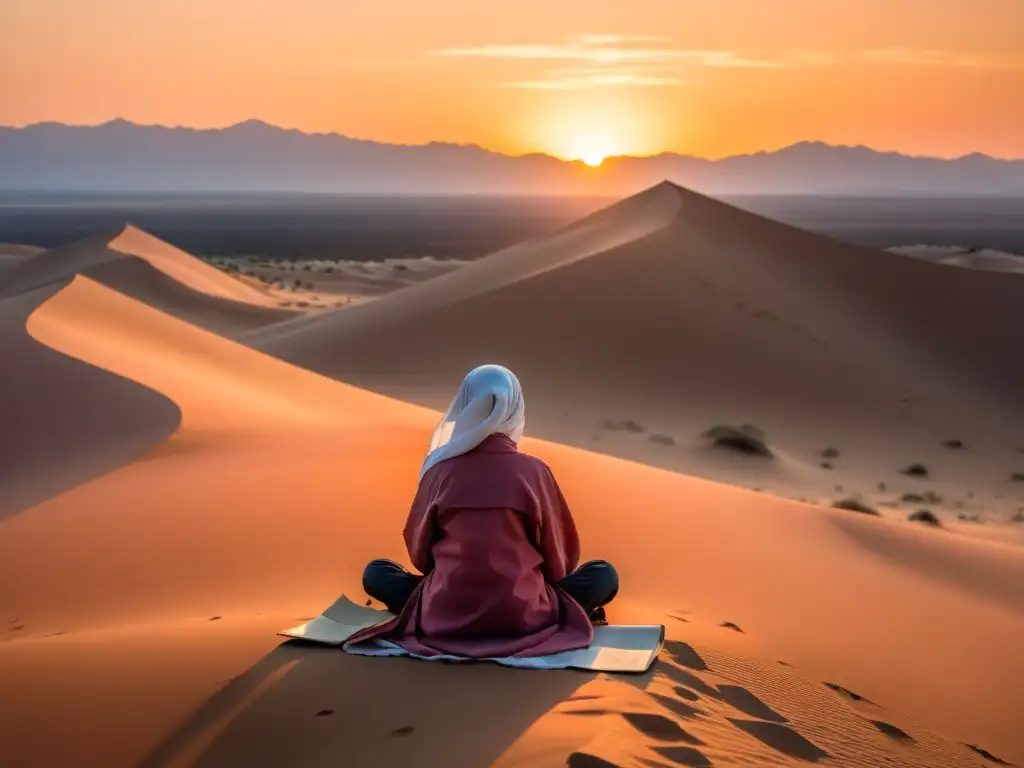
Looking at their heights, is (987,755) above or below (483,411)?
below

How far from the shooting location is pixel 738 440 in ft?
Answer: 52.9

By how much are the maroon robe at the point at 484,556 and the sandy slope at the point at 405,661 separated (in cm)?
19

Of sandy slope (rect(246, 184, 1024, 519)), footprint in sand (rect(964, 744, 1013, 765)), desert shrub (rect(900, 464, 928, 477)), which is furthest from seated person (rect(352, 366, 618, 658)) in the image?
desert shrub (rect(900, 464, 928, 477))

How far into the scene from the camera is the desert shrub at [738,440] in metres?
15.9

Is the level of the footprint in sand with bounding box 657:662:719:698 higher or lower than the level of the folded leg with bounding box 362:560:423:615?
lower

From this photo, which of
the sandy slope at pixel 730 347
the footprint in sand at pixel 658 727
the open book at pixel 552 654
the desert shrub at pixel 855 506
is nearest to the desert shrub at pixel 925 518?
the desert shrub at pixel 855 506

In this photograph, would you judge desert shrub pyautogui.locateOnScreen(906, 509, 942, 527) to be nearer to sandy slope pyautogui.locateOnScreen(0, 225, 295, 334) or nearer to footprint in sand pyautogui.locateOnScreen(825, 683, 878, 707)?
footprint in sand pyautogui.locateOnScreen(825, 683, 878, 707)

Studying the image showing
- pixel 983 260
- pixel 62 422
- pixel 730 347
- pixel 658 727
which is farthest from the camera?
pixel 983 260

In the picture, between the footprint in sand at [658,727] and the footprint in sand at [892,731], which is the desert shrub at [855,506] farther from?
the footprint in sand at [658,727]

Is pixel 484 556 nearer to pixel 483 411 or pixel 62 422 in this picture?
pixel 483 411

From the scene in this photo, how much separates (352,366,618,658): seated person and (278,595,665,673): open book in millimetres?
49

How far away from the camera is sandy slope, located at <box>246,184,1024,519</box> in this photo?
1705cm

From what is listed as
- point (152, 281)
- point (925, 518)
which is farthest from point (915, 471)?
point (152, 281)

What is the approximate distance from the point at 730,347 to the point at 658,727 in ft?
60.6
